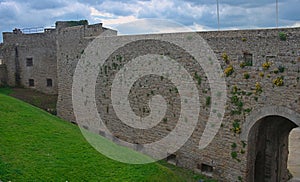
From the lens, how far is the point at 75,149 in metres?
12.9

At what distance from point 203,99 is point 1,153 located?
7.53m

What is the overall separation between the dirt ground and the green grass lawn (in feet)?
20.5

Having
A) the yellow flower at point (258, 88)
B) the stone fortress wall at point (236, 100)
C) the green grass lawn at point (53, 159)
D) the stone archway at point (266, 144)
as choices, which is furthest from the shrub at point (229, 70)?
the green grass lawn at point (53, 159)

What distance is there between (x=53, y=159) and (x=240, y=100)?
683 centimetres

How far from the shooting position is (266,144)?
14.5 metres

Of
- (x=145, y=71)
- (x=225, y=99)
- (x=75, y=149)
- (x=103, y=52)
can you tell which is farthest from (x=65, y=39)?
(x=225, y=99)

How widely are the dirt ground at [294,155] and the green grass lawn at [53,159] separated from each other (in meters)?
6.25

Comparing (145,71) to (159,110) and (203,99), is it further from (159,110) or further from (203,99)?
(203,99)

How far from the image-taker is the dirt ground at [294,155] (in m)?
17.7

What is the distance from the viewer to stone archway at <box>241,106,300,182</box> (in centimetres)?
1283

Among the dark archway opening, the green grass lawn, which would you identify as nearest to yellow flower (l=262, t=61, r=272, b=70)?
the dark archway opening

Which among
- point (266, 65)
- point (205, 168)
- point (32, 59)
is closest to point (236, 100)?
point (266, 65)

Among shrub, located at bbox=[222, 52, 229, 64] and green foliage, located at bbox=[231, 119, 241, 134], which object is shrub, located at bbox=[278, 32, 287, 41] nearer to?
shrub, located at bbox=[222, 52, 229, 64]

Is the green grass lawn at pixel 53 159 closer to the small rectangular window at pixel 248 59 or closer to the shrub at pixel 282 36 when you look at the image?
the small rectangular window at pixel 248 59
